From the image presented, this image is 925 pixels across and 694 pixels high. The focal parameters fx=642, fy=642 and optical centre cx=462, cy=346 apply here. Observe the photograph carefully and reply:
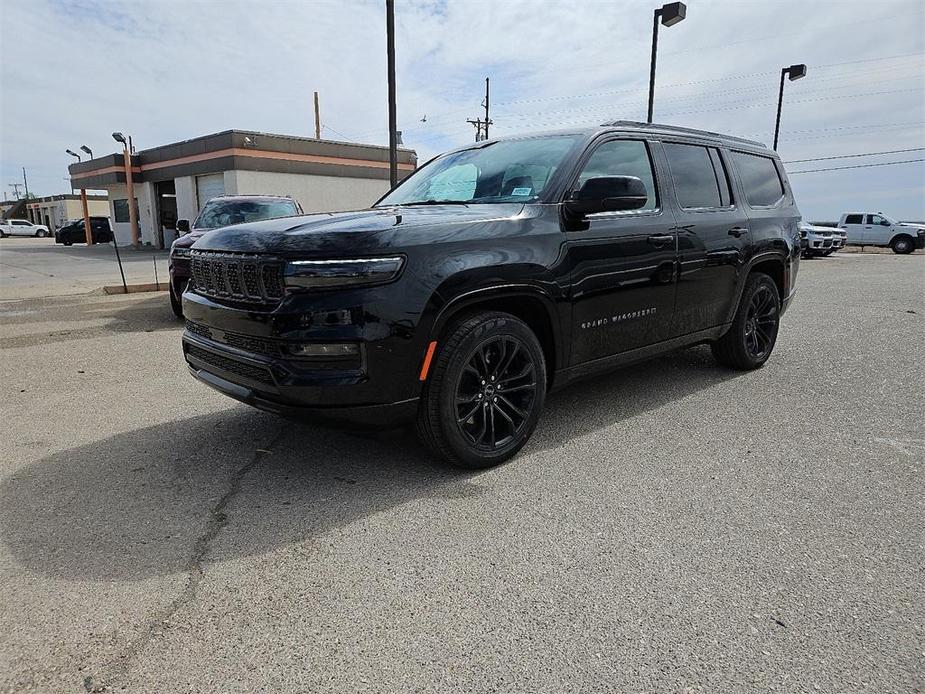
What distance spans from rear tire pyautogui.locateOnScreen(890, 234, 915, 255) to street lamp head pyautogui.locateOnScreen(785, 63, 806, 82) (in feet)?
39.8

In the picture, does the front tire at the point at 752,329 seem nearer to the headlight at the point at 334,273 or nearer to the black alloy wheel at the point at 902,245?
the headlight at the point at 334,273

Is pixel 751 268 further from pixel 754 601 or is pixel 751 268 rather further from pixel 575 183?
pixel 754 601

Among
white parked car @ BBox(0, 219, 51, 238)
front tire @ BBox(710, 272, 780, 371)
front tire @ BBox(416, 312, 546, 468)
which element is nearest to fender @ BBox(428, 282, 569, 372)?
front tire @ BBox(416, 312, 546, 468)

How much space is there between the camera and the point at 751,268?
532 centimetres

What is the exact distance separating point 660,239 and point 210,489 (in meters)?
3.19

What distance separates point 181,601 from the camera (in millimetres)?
2375

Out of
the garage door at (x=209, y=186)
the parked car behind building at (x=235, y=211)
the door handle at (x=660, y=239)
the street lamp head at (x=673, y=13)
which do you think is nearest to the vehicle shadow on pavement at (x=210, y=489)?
the door handle at (x=660, y=239)

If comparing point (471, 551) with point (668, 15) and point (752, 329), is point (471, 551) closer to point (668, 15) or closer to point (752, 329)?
point (752, 329)

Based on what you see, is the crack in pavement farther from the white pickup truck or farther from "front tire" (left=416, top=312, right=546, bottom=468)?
the white pickup truck

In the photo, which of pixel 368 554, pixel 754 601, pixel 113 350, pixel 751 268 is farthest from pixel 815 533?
pixel 113 350

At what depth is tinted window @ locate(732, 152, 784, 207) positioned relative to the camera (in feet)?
17.7

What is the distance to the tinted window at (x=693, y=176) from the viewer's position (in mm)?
4645

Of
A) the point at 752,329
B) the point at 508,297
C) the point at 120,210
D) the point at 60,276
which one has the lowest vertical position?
the point at 60,276

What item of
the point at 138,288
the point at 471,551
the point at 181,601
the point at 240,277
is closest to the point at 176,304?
the point at 138,288
